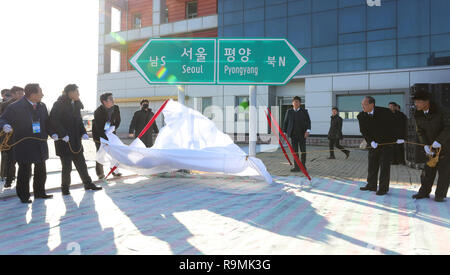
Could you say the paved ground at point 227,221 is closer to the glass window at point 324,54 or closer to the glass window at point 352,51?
the glass window at point 352,51

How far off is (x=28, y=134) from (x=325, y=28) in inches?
752

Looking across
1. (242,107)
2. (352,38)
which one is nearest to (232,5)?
(242,107)

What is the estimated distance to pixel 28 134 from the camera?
5199 millimetres

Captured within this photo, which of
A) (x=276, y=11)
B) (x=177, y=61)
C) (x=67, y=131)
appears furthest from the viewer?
(x=276, y=11)

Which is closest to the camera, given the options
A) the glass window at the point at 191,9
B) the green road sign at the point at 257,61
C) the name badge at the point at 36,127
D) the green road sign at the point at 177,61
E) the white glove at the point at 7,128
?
the white glove at the point at 7,128

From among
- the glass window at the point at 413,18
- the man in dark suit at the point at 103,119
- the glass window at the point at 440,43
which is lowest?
the man in dark suit at the point at 103,119

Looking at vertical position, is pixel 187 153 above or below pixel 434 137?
below

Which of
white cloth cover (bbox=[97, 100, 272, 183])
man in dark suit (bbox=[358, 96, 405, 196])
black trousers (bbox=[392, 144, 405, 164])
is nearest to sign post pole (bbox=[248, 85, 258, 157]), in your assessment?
white cloth cover (bbox=[97, 100, 272, 183])

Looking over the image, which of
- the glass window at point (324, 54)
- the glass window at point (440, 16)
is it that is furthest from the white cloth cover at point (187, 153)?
the glass window at point (440, 16)

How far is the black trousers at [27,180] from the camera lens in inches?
202

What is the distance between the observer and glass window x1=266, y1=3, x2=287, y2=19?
71.3 feet

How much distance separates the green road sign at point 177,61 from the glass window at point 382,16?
15581 mm

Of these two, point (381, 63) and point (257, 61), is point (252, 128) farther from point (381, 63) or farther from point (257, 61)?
point (381, 63)
